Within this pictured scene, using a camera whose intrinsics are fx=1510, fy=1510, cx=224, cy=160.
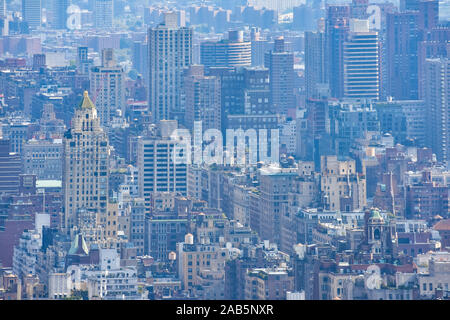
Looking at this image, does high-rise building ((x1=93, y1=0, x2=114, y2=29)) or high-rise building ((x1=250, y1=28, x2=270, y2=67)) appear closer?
high-rise building ((x1=93, y1=0, x2=114, y2=29))

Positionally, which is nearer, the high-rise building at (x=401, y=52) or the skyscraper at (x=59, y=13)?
the high-rise building at (x=401, y=52)

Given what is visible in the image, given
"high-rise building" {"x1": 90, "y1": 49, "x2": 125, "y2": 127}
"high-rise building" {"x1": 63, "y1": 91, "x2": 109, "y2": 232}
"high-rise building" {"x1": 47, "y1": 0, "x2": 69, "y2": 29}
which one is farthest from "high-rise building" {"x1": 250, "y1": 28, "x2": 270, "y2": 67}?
"high-rise building" {"x1": 63, "y1": 91, "x2": 109, "y2": 232}

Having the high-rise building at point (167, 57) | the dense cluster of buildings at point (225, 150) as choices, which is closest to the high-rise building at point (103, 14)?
the dense cluster of buildings at point (225, 150)

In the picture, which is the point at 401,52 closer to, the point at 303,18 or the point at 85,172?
the point at 303,18

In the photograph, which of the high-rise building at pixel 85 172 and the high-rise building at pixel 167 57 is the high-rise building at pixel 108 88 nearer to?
the high-rise building at pixel 167 57

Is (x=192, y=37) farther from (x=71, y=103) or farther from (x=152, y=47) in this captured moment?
(x=71, y=103)

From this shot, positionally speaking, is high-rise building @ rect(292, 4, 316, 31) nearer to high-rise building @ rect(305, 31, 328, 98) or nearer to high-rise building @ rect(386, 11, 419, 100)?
high-rise building @ rect(305, 31, 328, 98)
